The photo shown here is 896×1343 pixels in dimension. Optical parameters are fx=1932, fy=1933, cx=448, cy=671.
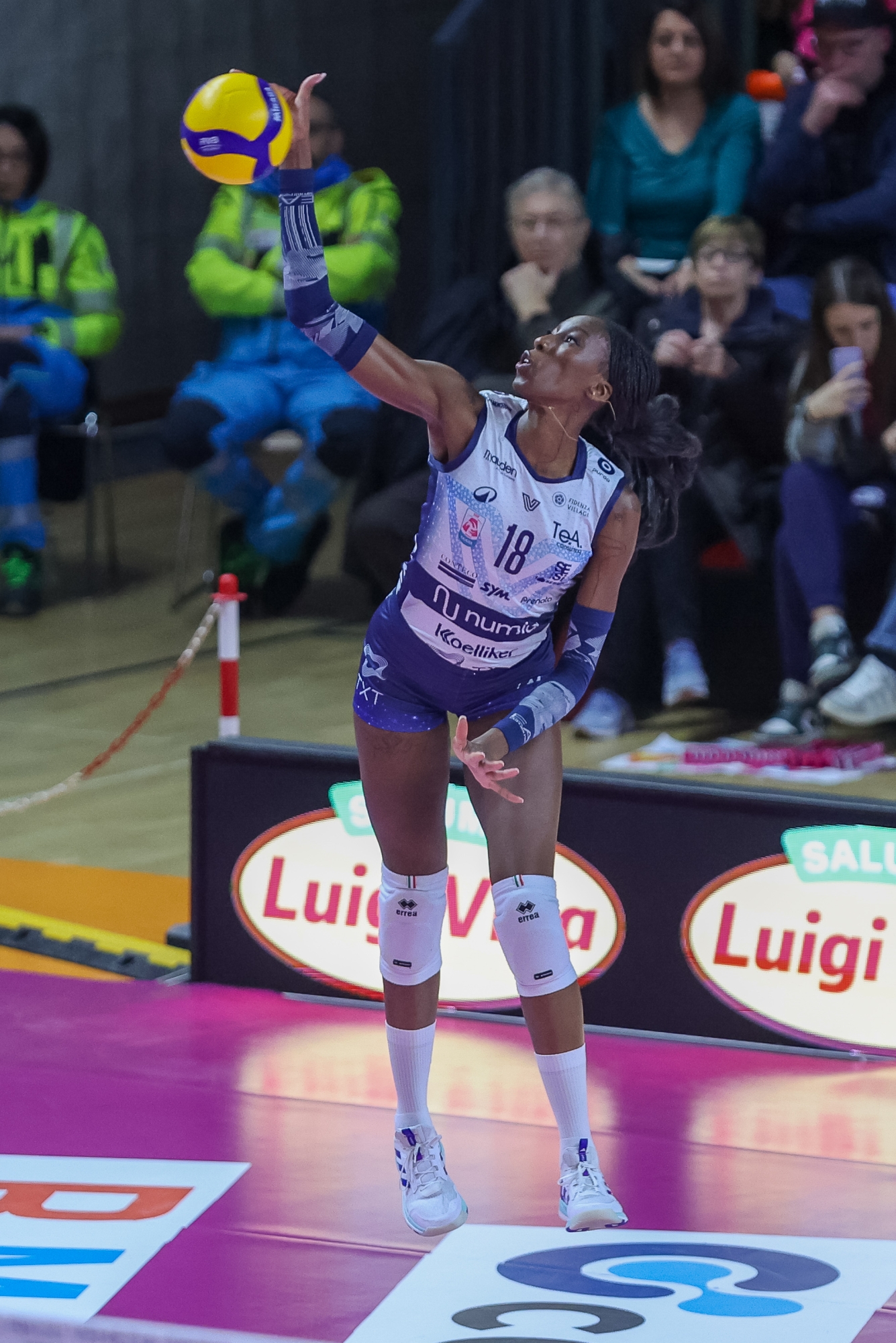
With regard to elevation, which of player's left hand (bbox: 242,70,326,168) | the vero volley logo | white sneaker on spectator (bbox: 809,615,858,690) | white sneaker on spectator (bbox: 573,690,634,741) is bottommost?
the vero volley logo

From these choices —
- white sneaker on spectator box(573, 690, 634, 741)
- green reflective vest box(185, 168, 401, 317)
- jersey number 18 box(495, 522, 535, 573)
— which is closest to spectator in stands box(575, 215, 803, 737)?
white sneaker on spectator box(573, 690, 634, 741)

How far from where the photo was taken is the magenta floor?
3.56 meters

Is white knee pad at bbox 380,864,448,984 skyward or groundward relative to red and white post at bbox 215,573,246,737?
groundward

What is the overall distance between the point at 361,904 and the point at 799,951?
112 cm

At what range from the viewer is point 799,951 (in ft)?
15.0

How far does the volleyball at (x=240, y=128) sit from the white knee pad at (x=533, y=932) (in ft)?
4.54

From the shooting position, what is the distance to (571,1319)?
133 inches

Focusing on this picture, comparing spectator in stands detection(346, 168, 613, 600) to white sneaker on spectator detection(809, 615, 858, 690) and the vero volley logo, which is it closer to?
white sneaker on spectator detection(809, 615, 858, 690)

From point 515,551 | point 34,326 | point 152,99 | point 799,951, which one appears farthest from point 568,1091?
point 152,99

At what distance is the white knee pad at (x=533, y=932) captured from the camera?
3564 mm

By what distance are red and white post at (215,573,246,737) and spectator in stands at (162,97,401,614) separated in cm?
355

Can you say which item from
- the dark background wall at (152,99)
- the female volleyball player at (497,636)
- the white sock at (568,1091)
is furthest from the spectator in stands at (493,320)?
the white sock at (568,1091)

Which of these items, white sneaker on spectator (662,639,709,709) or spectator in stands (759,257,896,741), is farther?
white sneaker on spectator (662,639,709,709)

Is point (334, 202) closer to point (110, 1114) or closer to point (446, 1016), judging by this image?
point (446, 1016)
